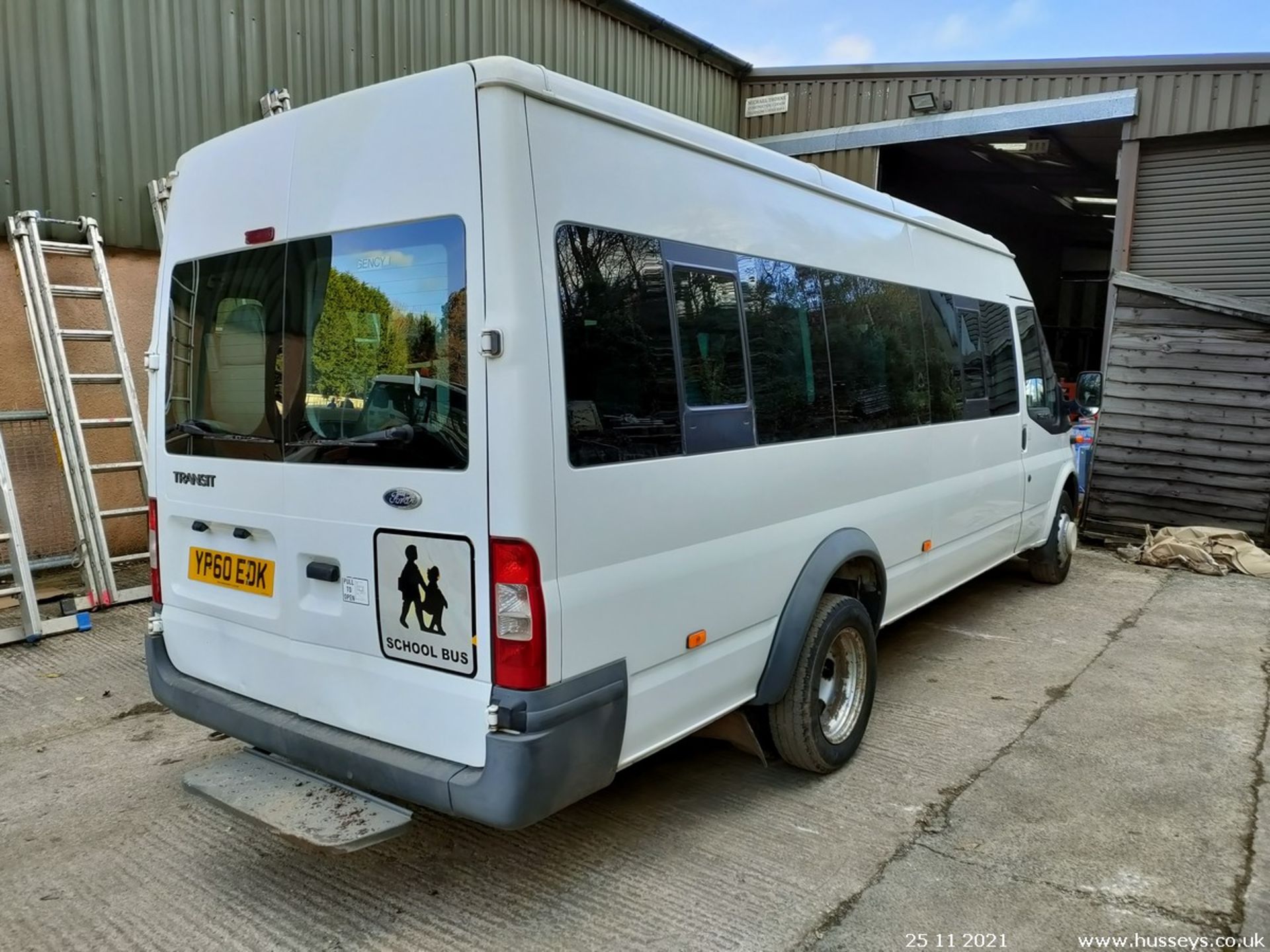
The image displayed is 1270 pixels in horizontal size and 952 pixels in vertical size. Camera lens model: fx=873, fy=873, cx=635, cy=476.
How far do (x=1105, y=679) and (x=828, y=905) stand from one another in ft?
10.1

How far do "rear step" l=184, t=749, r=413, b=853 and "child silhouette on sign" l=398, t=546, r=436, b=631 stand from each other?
59 cm

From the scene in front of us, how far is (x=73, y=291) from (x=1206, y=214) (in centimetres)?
1012

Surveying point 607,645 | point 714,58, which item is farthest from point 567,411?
point 714,58

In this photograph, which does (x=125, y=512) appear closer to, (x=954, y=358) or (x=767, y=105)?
(x=954, y=358)

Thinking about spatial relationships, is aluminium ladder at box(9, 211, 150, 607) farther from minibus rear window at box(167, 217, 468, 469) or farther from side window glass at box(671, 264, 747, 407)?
side window glass at box(671, 264, 747, 407)

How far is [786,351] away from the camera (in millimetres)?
3562

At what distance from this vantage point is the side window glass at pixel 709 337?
301 cm

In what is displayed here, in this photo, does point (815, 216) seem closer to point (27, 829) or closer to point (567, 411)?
point (567, 411)

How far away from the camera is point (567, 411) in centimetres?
252

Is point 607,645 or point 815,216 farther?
point 815,216

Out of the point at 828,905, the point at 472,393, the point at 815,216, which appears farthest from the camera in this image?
the point at 815,216

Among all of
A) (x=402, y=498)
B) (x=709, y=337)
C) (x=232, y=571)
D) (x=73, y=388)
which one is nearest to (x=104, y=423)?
(x=73, y=388)

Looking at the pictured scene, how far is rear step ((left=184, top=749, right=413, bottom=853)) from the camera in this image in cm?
254

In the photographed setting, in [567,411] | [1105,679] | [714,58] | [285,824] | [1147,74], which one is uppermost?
[714,58]
